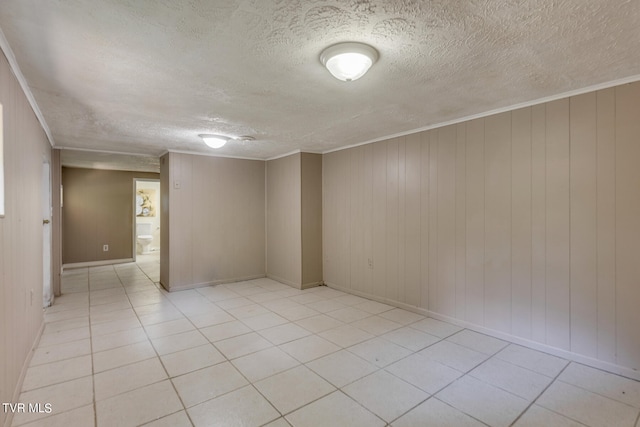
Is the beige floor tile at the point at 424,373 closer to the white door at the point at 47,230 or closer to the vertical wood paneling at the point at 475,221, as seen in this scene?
the vertical wood paneling at the point at 475,221

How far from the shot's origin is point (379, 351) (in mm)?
2768

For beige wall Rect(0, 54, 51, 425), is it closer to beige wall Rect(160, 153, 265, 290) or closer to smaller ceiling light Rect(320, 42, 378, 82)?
smaller ceiling light Rect(320, 42, 378, 82)

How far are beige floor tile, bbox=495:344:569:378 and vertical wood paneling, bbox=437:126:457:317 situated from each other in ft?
2.29

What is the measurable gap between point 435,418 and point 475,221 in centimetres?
196

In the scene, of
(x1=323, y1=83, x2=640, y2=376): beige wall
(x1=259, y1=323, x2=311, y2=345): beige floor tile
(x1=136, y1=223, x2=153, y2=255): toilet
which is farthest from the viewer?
(x1=136, y1=223, x2=153, y2=255): toilet

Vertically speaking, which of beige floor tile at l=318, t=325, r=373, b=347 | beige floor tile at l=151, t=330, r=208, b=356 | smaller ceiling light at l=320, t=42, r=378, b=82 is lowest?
beige floor tile at l=318, t=325, r=373, b=347

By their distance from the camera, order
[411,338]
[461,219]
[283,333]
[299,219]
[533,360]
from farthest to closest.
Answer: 1. [299,219]
2. [461,219]
3. [283,333]
4. [411,338]
5. [533,360]

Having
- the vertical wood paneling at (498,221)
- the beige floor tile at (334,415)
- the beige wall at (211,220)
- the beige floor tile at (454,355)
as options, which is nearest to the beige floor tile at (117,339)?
the beige wall at (211,220)

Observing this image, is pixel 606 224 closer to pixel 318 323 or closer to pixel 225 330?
pixel 318 323

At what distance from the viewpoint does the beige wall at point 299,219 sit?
494 cm

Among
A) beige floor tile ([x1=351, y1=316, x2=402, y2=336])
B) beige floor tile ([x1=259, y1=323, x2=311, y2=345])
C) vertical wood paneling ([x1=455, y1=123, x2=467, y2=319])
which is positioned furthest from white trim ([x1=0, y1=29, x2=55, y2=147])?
vertical wood paneling ([x1=455, y1=123, x2=467, y2=319])

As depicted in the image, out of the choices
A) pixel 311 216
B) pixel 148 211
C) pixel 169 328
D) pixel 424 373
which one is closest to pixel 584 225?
pixel 424 373

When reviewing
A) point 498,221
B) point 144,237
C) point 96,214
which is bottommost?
point 144,237

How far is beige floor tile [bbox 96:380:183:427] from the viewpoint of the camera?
1.88 m
